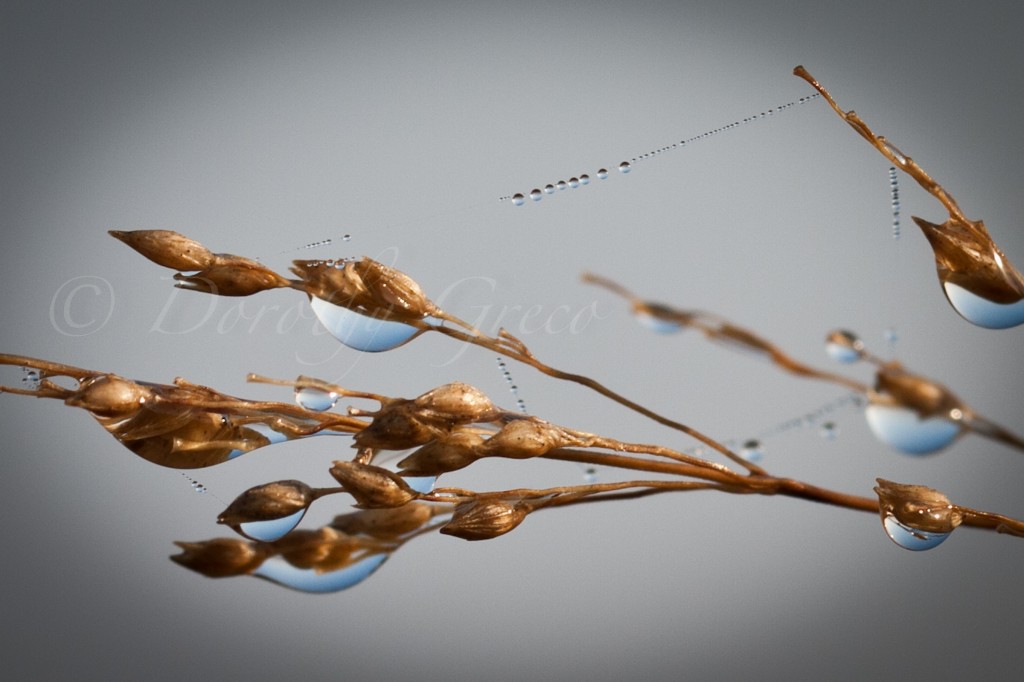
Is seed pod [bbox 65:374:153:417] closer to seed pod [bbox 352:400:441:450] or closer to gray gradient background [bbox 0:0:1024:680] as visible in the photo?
seed pod [bbox 352:400:441:450]

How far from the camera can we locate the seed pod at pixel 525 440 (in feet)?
0.58

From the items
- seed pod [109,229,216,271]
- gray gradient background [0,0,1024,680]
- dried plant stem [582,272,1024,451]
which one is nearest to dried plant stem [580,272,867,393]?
dried plant stem [582,272,1024,451]

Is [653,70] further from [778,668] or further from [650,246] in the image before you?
[778,668]

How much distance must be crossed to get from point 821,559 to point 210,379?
36cm

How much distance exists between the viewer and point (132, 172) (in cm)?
51

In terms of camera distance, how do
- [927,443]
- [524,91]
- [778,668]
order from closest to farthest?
[927,443]
[778,668]
[524,91]

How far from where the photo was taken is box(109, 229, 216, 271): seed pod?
191 mm

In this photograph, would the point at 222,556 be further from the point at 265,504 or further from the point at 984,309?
the point at 984,309

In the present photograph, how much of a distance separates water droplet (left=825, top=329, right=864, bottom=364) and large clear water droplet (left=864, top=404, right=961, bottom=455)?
0.03 meters

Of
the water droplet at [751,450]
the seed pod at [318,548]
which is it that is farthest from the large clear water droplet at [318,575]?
the water droplet at [751,450]

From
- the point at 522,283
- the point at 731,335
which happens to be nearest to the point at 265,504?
the point at 731,335

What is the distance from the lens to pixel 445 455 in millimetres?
187

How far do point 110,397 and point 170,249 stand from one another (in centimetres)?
4

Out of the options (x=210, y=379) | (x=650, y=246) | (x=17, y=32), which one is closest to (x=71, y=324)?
(x=210, y=379)
